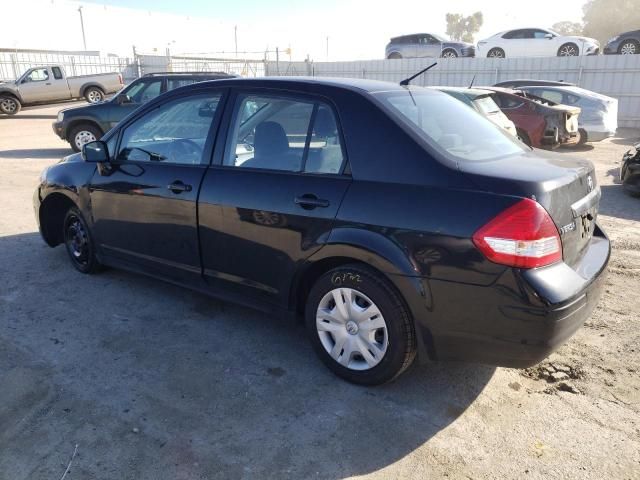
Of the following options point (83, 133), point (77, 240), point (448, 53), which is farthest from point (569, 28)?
point (77, 240)

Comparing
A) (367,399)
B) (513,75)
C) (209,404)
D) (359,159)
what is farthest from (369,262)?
(513,75)

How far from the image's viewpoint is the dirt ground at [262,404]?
2.51m

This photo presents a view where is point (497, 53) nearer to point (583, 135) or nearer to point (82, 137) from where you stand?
point (583, 135)

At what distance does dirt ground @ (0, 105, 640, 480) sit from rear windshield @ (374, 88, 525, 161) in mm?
1353

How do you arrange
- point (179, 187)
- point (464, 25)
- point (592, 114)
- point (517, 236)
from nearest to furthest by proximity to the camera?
1. point (517, 236)
2. point (179, 187)
3. point (592, 114)
4. point (464, 25)

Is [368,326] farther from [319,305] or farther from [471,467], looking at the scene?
[471,467]

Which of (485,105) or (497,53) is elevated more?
(497,53)

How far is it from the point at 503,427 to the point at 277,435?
3.86ft

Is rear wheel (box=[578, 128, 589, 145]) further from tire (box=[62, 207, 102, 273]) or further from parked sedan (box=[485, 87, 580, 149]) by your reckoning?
tire (box=[62, 207, 102, 273])

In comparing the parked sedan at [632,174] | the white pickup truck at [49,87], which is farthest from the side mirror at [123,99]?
the white pickup truck at [49,87]

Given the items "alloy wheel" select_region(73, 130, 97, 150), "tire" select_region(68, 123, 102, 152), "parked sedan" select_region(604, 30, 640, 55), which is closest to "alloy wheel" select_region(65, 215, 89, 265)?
"tire" select_region(68, 123, 102, 152)

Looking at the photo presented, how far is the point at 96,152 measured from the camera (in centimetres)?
423

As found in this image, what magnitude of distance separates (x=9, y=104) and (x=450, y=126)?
75.2 feet

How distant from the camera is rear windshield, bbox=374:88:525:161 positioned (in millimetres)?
2973
